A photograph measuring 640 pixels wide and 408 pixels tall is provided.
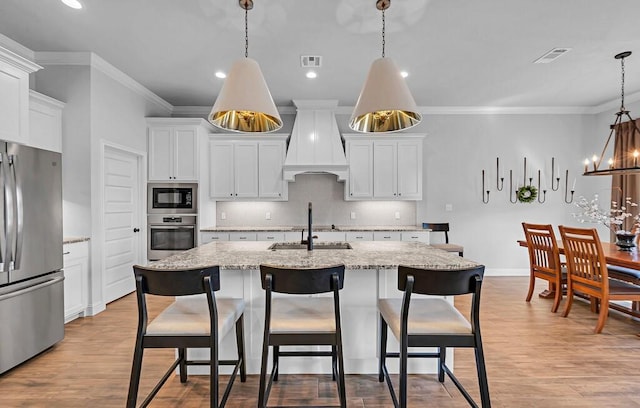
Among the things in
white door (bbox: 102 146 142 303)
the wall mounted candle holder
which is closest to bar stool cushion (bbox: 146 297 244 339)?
white door (bbox: 102 146 142 303)

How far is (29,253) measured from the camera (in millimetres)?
2527

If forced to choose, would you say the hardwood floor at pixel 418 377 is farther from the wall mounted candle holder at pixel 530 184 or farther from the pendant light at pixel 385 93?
the wall mounted candle holder at pixel 530 184

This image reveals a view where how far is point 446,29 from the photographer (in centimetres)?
304

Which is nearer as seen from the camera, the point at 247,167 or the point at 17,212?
the point at 17,212

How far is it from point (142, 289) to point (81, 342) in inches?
78.0

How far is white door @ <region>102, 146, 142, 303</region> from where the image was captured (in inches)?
156

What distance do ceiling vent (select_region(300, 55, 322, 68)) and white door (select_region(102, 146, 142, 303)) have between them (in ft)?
8.37

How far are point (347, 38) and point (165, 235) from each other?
3.60 meters

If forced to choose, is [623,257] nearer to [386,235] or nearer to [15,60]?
[386,235]

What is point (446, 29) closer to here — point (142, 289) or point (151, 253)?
point (142, 289)

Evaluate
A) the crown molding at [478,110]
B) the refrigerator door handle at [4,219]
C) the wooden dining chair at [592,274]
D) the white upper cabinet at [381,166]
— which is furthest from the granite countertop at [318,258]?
the crown molding at [478,110]

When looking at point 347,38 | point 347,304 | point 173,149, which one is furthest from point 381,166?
point 347,304

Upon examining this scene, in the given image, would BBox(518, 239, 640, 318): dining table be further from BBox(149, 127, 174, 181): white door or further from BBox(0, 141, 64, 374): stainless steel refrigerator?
BBox(149, 127, 174, 181): white door

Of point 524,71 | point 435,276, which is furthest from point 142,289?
point 524,71
